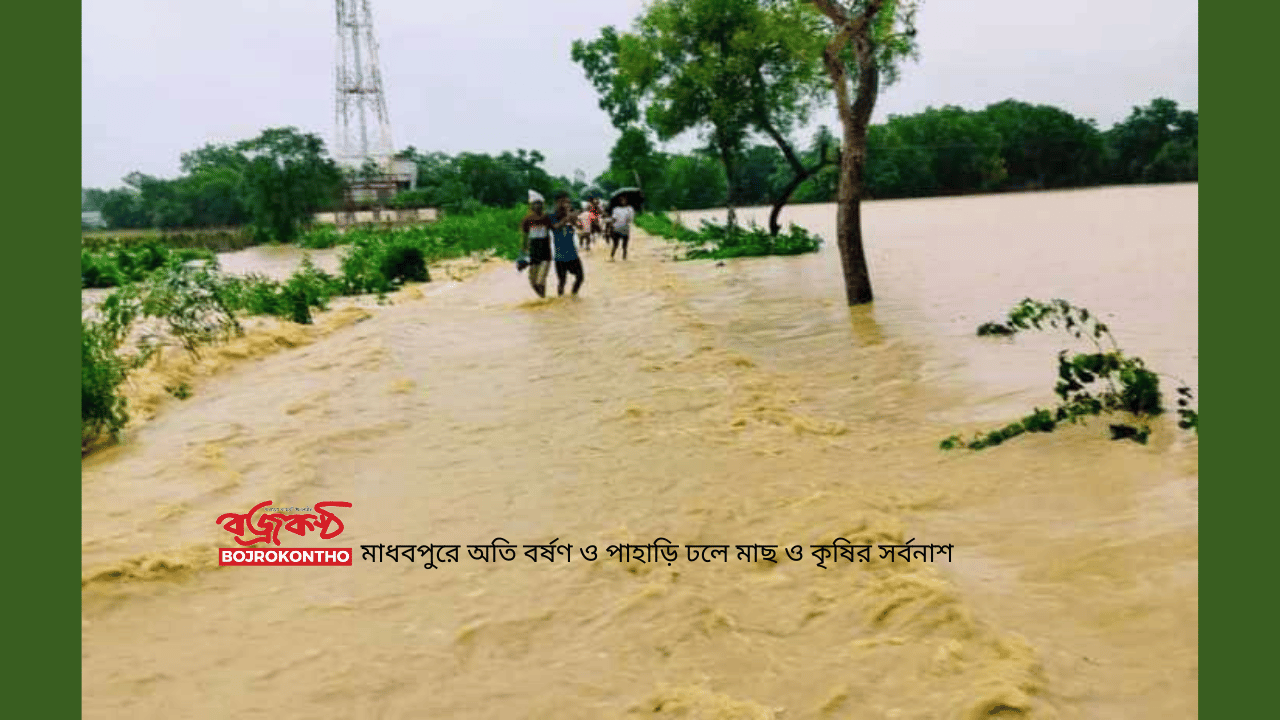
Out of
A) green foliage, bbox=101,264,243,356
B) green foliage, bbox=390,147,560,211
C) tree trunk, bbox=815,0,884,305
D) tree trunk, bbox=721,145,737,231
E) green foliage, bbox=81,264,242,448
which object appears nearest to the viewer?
green foliage, bbox=81,264,242,448

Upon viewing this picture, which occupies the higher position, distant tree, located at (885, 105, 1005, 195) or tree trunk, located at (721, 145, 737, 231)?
distant tree, located at (885, 105, 1005, 195)

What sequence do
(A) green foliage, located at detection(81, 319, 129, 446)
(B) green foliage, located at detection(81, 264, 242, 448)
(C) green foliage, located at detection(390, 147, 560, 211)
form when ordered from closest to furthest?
(A) green foliage, located at detection(81, 319, 129, 446) → (B) green foliage, located at detection(81, 264, 242, 448) → (C) green foliage, located at detection(390, 147, 560, 211)

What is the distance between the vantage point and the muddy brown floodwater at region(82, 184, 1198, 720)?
135 inches

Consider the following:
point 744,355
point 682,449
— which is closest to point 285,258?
point 744,355

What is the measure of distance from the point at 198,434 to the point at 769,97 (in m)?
23.3

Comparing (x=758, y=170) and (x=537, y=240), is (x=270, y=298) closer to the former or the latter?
(x=537, y=240)

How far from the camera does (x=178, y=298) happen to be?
39.0 feet

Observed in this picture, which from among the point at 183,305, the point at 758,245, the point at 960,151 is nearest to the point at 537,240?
the point at 183,305

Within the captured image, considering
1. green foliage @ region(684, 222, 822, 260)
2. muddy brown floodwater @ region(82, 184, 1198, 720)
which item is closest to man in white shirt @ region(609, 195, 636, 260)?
green foliage @ region(684, 222, 822, 260)

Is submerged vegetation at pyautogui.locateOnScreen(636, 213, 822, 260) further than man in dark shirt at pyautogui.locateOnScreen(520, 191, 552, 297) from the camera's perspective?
Yes

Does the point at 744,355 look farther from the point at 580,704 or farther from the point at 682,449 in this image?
the point at 580,704

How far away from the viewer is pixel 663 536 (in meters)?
4.98

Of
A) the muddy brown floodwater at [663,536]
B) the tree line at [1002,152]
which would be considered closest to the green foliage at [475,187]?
the tree line at [1002,152]

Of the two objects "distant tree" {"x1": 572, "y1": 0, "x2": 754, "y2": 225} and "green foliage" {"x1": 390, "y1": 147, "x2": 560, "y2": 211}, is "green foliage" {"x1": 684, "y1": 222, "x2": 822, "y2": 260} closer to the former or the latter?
"distant tree" {"x1": 572, "y1": 0, "x2": 754, "y2": 225}
